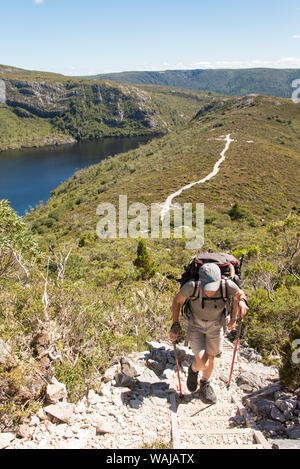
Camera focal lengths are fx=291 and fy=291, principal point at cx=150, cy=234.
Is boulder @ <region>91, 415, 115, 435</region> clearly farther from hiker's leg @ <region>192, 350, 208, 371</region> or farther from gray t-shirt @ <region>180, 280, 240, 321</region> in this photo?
gray t-shirt @ <region>180, 280, 240, 321</region>

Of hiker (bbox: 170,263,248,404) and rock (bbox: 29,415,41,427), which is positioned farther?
hiker (bbox: 170,263,248,404)

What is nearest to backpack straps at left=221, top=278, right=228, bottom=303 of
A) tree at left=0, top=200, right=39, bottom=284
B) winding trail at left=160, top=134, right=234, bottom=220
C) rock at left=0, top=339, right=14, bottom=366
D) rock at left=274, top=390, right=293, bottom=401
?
rock at left=274, top=390, right=293, bottom=401

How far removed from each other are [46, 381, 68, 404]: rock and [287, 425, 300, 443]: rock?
3.19 m

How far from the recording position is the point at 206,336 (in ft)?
15.6

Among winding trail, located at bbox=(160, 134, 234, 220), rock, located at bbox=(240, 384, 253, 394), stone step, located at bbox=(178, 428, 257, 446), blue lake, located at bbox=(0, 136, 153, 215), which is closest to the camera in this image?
stone step, located at bbox=(178, 428, 257, 446)

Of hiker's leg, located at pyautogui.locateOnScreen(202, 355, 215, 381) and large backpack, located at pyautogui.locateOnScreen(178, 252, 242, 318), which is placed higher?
large backpack, located at pyautogui.locateOnScreen(178, 252, 242, 318)

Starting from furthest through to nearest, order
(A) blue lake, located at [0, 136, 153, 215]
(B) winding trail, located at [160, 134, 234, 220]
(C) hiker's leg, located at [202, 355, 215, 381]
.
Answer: (A) blue lake, located at [0, 136, 153, 215] < (B) winding trail, located at [160, 134, 234, 220] < (C) hiker's leg, located at [202, 355, 215, 381]

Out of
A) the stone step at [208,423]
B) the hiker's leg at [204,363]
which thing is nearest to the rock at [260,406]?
the stone step at [208,423]

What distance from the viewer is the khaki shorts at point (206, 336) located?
4.65m

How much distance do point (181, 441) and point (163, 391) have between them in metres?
1.10

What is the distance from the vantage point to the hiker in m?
4.36

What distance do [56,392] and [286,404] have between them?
3.36 metres

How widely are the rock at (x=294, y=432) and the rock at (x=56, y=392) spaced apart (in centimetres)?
319
